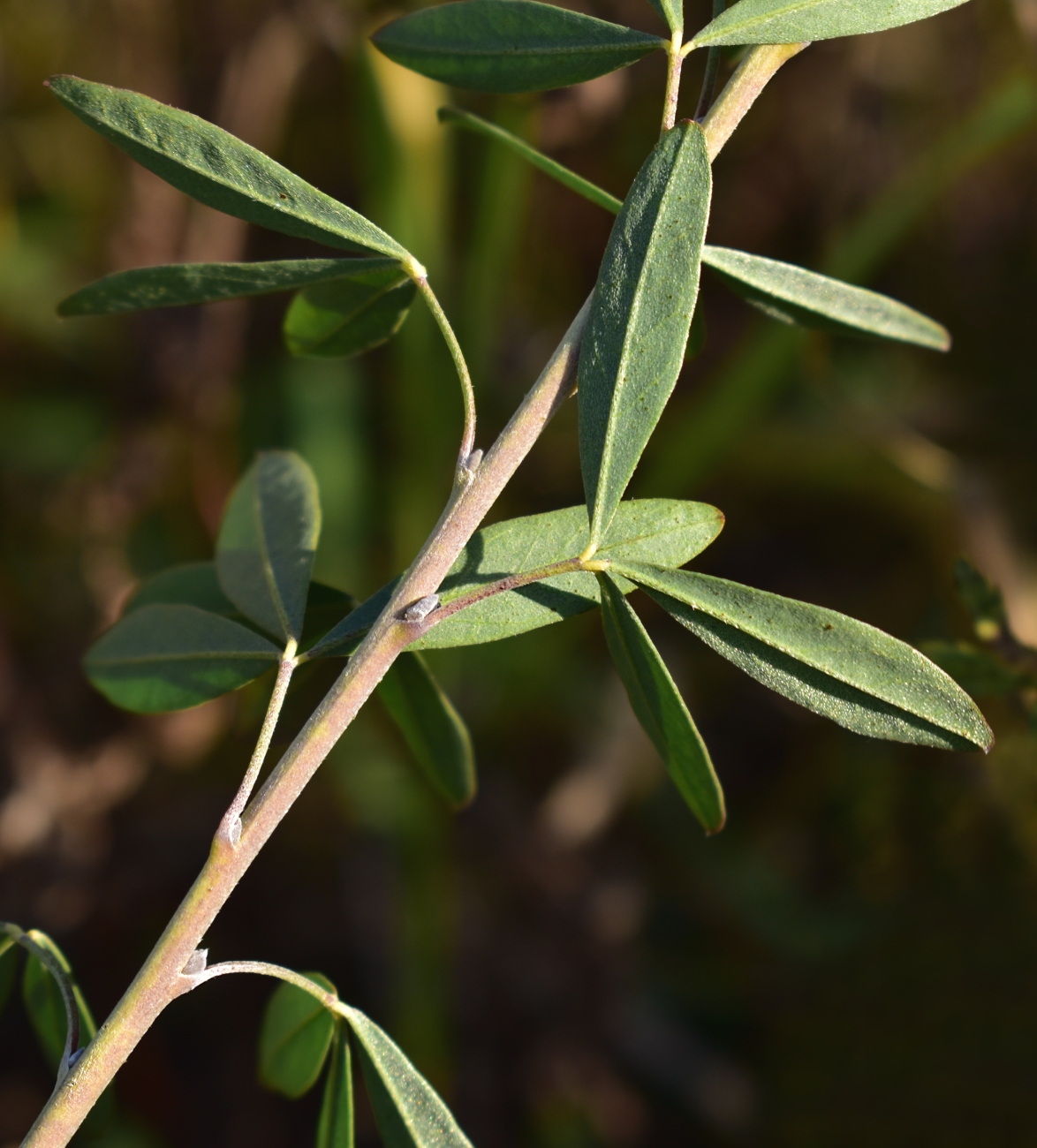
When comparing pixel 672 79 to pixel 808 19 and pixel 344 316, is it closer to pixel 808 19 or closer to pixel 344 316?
pixel 808 19

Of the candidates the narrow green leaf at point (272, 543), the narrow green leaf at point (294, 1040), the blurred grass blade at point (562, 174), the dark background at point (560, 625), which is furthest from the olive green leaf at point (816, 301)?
the dark background at point (560, 625)

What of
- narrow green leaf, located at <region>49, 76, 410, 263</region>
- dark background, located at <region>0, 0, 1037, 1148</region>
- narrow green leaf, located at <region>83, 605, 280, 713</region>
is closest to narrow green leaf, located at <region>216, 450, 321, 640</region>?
narrow green leaf, located at <region>83, 605, 280, 713</region>

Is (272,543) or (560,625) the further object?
(560,625)

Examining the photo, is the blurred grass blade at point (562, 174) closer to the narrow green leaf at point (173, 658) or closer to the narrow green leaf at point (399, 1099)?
the narrow green leaf at point (399, 1099)

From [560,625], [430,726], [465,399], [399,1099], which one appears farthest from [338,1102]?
[560,625]

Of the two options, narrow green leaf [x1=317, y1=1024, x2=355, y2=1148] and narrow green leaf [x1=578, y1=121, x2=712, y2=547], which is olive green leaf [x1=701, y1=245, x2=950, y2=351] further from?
narrow green leaf [x1=317, y1=1024, x2=355, y2=1148]

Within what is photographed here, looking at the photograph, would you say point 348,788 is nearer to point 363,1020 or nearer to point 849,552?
point 849,552
